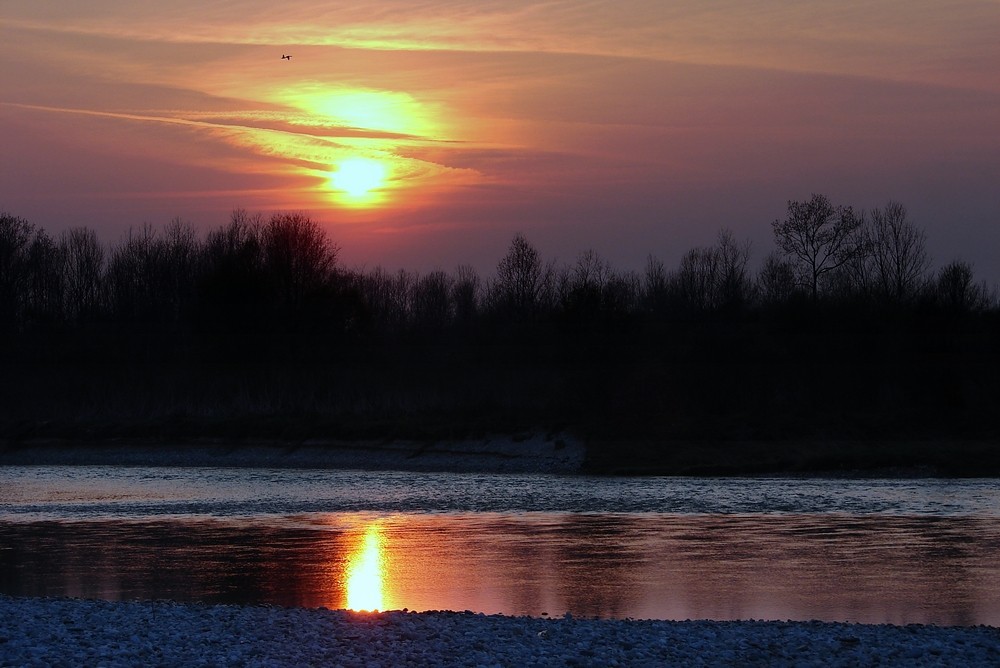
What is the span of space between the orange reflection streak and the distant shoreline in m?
19.9

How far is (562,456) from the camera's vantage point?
147ft

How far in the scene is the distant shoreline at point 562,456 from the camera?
133 ft

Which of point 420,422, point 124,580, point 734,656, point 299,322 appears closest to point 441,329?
point 299,322

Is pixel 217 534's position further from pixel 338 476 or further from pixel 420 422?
pixel 420 422

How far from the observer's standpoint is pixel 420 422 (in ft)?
171

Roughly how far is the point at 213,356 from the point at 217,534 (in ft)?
152

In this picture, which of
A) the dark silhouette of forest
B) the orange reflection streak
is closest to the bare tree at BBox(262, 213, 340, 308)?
the dark silhouette of forest

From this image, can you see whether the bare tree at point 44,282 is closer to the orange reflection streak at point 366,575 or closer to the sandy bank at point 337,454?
the sandy bank at point 337,454

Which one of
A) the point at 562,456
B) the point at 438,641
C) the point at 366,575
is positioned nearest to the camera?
the point at 438,641

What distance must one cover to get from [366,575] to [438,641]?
6536 mm

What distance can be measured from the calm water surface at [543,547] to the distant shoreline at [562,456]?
3.85 m

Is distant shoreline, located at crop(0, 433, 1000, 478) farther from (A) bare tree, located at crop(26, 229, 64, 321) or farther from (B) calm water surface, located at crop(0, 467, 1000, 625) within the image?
(A) bare tree, located at crop(26, 229, 64, 321)

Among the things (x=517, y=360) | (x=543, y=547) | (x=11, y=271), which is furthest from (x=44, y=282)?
(x=543, y=547)

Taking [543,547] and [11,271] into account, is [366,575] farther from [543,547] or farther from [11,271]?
[11,271]
